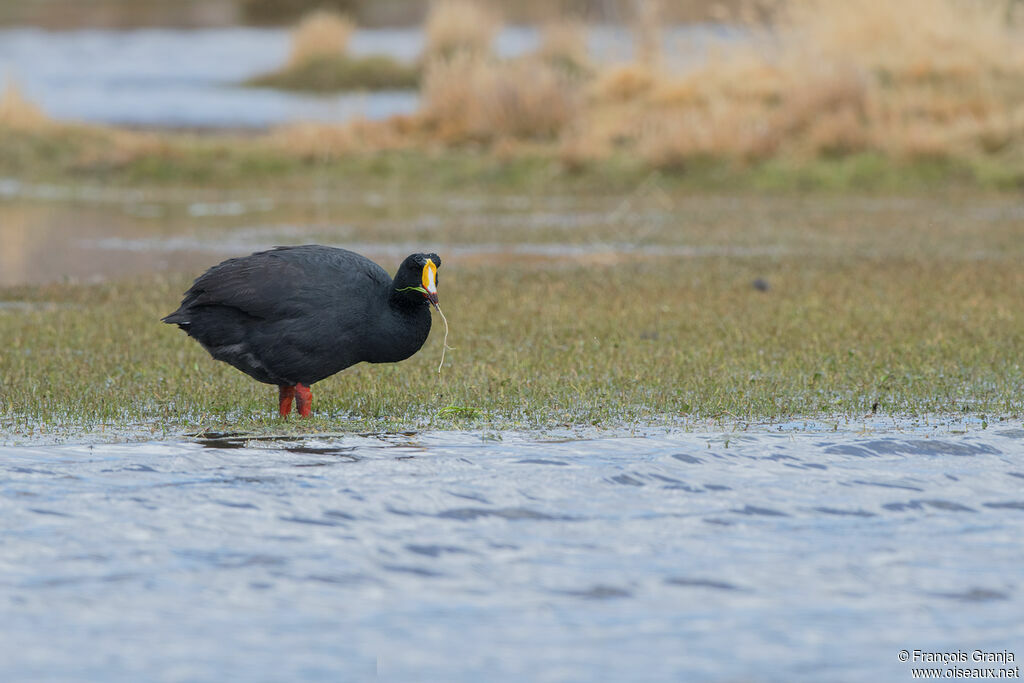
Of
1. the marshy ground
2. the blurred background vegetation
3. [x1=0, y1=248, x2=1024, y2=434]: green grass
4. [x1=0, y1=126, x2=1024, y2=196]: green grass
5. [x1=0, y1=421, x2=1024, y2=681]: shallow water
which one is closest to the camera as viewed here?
[x1=0, y1=421, x2=1024, y2=681]: shallow water

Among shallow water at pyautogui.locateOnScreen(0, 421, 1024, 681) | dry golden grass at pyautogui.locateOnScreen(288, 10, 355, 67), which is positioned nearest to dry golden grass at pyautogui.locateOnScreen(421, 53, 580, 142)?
dry golden grass at pyautogui.locateOnScreen(288, 10, 355, 67)

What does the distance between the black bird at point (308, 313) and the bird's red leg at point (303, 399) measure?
166 mm

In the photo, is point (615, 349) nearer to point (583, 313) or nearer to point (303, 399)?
point (583, 313)

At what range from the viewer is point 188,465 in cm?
811

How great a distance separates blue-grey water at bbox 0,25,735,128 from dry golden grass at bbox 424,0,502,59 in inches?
78.6

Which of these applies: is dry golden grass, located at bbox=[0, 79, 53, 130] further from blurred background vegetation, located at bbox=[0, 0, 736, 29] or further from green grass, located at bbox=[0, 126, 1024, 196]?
blurred background vegetation, located at bbox=[0, 0, 736, 29]

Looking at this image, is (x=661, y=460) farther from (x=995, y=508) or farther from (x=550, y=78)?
(x=550, y=78)

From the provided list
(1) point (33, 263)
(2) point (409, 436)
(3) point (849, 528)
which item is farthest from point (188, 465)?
(1) point (33, 263)

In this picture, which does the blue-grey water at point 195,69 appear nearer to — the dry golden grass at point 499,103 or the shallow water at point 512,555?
the dry golden grass at point 499,103

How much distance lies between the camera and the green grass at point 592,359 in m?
9.55

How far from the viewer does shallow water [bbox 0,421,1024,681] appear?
5570 millimetres

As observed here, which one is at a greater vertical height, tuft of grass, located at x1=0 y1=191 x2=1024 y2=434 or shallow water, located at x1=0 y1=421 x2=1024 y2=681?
tuft of grass, located at x1=0 y1=191 x2=1024 y2=434

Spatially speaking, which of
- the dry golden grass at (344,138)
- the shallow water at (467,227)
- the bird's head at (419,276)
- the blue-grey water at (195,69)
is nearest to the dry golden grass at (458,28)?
the blue-grey water at (195,69)

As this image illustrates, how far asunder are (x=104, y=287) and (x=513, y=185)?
44.5 ft
